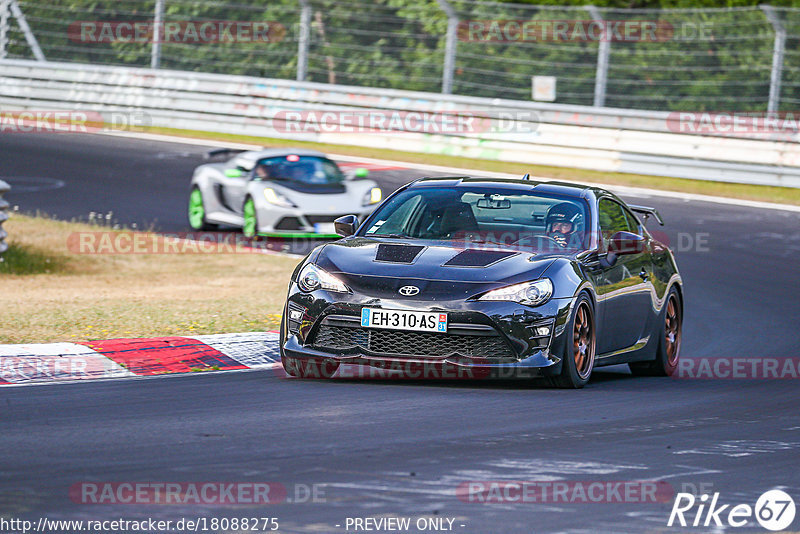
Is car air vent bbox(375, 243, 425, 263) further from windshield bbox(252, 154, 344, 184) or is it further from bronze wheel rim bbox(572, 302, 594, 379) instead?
windshield bbox(252, 154, 344, 184)

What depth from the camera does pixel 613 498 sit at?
18.8 ft

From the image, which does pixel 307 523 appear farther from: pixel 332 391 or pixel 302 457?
pixel 332 391

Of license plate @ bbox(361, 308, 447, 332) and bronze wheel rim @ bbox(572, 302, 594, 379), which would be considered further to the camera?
bronze wheel rim @ bbox(572, 302, 594, 379)

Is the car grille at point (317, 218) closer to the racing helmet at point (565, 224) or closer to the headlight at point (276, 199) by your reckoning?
the headlight at point (276, 199)

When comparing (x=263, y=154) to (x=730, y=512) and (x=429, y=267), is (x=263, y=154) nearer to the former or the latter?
(x=429, y=267)

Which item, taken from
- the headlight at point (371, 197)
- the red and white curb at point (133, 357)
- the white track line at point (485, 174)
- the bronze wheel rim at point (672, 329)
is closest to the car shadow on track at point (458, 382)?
the red and white curb at point (133, 357)

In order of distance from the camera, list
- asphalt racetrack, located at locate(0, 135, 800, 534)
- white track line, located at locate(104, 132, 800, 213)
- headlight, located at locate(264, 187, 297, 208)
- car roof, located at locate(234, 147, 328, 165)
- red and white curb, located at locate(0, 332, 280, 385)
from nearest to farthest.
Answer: asphalt racetrack, located at locate(0, 135, 800, 534)
red and white curb, located at locate(0, 332, 280, 385)
headlight, located at locate(264, 187, 297, 208)
car roof, located at locate(234, 147, 328, 165)
white track line, located at locate(104, 132, 800, 213)

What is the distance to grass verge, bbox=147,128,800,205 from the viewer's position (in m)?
22.4

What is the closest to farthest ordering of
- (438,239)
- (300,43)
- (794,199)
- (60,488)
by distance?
(60,488) < (438,239) < (794,199) < (300,43)

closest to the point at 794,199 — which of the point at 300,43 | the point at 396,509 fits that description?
the point at 300,43

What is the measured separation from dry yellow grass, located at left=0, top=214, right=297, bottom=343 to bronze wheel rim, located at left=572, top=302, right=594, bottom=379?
3148 millimetres

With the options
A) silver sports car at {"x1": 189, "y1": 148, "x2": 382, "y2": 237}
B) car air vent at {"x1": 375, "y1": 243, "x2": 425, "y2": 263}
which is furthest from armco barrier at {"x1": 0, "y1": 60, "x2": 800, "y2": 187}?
car air vent at {"x1": 375, "y1": 243, "x2": 425, "y2": 263}

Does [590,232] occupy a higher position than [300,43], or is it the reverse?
[300,43]

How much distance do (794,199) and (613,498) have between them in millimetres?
16990
